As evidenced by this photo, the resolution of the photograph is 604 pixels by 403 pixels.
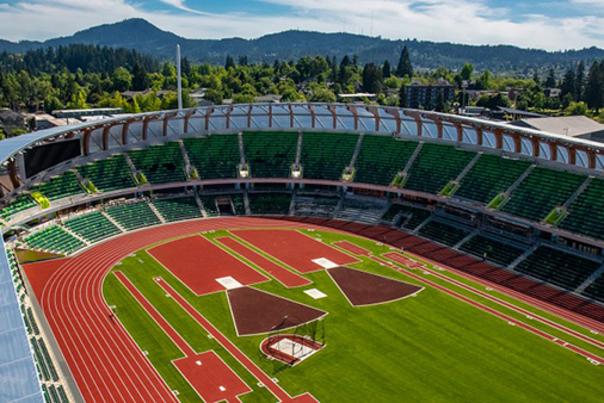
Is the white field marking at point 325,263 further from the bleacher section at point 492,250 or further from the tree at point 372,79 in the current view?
the tree at point 372,79

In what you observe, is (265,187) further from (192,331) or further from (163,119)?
(192,331)

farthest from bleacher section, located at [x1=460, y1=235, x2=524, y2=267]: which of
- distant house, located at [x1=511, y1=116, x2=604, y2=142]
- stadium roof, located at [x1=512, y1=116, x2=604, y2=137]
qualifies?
stadium roof, located at [x1=512, y1=116, x2=604, y2=137]

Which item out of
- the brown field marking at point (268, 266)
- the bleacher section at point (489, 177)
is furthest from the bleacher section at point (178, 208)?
the bleacher section at point (489, 177)

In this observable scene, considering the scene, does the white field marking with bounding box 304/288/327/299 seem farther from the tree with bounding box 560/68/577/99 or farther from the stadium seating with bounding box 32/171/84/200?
the tree with bounding box 560/68/577/99

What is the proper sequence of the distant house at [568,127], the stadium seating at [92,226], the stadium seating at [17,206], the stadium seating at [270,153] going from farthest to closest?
the distant house at [568,127] < the stadium seating at [270,153] < the stadium seating at [92,226] < the stadium seating at [17,206]

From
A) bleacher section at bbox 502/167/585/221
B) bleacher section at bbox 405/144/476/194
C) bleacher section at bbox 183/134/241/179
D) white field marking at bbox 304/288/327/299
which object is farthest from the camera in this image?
bleacher section at bbox 183/134/241/179

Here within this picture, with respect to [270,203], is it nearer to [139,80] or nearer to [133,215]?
[133,215]
